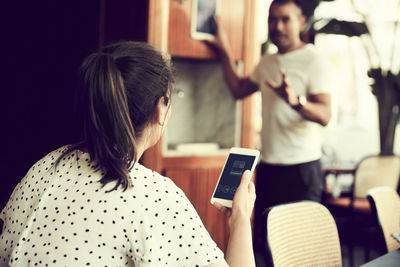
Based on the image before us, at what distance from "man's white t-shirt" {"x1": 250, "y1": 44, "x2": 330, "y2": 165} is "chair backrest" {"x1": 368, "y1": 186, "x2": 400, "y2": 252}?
0.48m

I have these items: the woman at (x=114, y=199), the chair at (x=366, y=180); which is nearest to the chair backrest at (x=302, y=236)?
the woman at (x=114, y=199)

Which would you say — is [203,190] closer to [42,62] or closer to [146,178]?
[42,62]

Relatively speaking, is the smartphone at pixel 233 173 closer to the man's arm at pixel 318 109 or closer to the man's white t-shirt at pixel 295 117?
the man's arm at pixel 318 109

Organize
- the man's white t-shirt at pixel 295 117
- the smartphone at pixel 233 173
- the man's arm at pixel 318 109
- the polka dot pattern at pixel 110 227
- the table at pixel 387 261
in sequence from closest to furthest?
the polka dot pattern at pixel 110 227 → the smartphone at pixel 233 173 → the table at pixel 387 261 → the man's arm at pixel 318 109 → the man's white t-shirt at pixel 295 117

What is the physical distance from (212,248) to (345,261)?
117 inches

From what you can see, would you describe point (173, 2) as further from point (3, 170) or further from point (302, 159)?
point (3, 170)

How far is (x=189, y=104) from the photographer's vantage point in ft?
10.1

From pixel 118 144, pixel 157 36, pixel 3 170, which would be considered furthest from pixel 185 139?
pixel 118 144

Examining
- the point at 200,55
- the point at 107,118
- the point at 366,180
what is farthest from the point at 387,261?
the point at 366,180

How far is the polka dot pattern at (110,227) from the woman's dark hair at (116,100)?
4 centimetres

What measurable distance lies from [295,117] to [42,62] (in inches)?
53.1

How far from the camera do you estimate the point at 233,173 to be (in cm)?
132

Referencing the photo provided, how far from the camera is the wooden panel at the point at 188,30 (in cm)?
269

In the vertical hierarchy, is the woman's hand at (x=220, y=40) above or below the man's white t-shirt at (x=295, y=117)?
above
